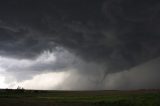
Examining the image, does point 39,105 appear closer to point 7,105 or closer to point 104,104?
point 7,105

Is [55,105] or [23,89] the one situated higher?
[23,89]

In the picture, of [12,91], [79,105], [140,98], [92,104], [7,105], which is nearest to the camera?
[7,105]

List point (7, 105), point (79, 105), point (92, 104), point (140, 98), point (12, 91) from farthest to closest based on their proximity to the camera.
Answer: point (12, 91), point (140, 98), point (92, 104), point (79, 105), point (7, 105)

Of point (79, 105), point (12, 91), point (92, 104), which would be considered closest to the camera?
point (79, 105)

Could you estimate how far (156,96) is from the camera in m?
95.8

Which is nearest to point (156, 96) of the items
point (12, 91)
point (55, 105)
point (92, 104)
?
point (92, 104)

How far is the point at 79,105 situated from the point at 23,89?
65.6 m

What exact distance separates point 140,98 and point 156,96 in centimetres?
513

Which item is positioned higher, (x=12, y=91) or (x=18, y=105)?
(x=12, y=91)

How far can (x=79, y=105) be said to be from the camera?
81.0 metres

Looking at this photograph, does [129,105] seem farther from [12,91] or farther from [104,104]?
[12,91]

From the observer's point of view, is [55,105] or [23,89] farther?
[23,89]

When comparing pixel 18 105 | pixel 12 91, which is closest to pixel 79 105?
pixel 18 105

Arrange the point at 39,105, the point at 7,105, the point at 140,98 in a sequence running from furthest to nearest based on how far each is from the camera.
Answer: the point at 140,98
the point at 39,105
the point at 7,105
